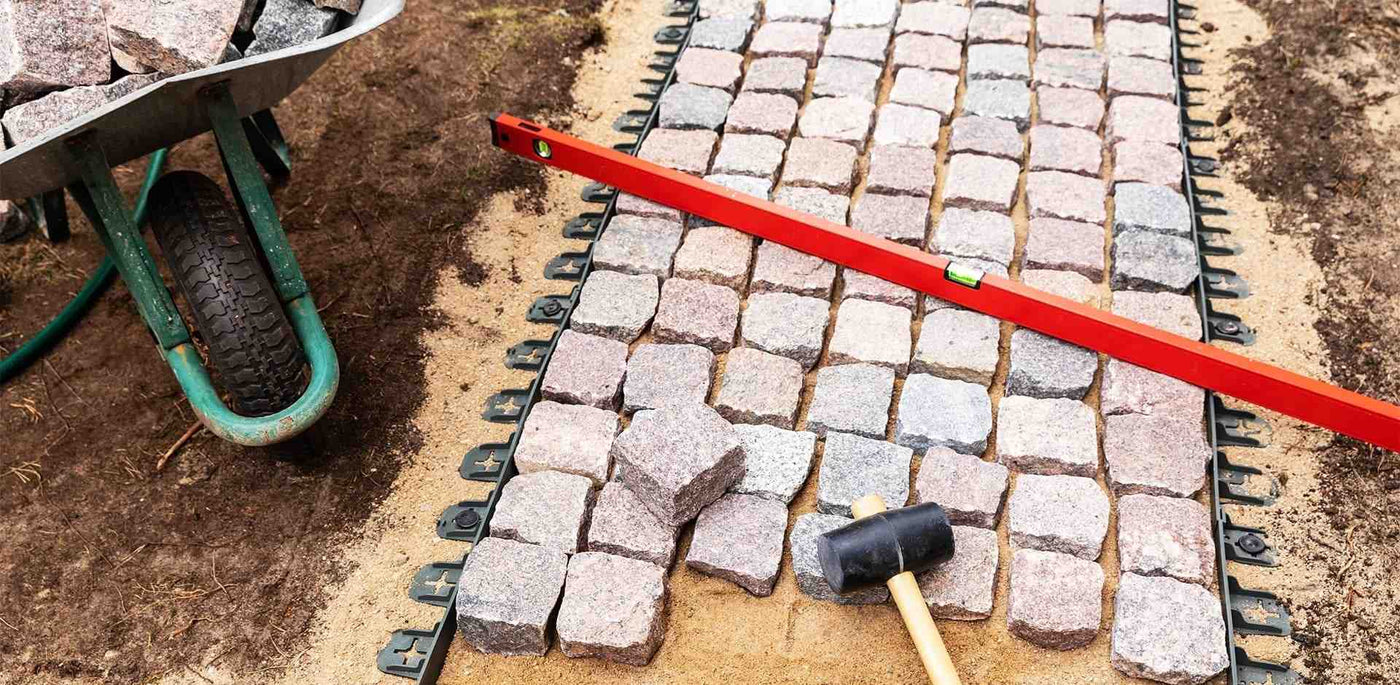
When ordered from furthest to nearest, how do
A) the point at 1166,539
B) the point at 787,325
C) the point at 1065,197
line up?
the point at 1065,197, the point at 787,325, the point at 1166,539

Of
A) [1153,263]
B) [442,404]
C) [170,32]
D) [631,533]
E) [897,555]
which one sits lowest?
[442,404]

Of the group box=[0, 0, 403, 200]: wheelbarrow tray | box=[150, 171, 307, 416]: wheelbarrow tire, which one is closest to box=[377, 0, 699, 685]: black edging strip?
box=[150, 171, 307, 416]: wheelbarrow tire

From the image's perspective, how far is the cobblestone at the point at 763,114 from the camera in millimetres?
4691

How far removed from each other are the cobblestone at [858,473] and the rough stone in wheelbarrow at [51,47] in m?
2.50

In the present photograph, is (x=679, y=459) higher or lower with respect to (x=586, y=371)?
higher

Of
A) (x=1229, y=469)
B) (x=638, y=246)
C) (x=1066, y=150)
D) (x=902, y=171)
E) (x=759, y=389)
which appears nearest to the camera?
(x=1229, y=469)

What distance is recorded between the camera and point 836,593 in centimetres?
315

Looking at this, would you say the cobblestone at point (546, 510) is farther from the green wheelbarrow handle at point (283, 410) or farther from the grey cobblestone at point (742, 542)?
the green wheelbarrow handle at point (283, 410)

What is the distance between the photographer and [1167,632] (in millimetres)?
3025

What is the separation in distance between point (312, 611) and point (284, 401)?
660 mm

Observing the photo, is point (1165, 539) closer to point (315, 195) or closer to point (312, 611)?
point (312, 611)

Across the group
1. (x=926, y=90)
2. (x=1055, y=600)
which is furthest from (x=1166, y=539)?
(x=926, y=90)

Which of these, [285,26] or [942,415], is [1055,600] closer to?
[942,415]

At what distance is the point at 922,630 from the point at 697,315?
4.91ft
